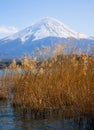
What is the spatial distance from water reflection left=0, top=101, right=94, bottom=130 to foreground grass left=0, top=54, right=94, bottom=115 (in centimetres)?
27

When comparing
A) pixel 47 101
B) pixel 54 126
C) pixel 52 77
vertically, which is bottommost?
pixel 54 126

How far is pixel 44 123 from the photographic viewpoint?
9359 millimetres

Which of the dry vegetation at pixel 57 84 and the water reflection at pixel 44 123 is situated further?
the dry vegetation at pixel 57 84

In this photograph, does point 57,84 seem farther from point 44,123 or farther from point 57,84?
point 44,123

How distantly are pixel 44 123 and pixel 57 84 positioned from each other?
1146 millimetres

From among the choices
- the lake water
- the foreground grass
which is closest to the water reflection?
the lake water

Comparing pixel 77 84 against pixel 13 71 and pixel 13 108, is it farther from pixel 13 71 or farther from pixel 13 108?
pixel 13 71

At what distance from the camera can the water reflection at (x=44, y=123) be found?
862cm

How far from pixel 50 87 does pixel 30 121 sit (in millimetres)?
1099

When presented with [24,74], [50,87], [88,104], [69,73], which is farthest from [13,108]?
[88,104]

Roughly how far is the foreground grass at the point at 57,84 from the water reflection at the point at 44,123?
0.90ft

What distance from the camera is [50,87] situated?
10078 mm

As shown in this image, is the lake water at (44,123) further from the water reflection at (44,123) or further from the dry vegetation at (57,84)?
the dry vegetation at (57,84)

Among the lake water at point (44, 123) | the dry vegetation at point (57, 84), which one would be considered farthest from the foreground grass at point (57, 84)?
the lake water at point (44, 123)
